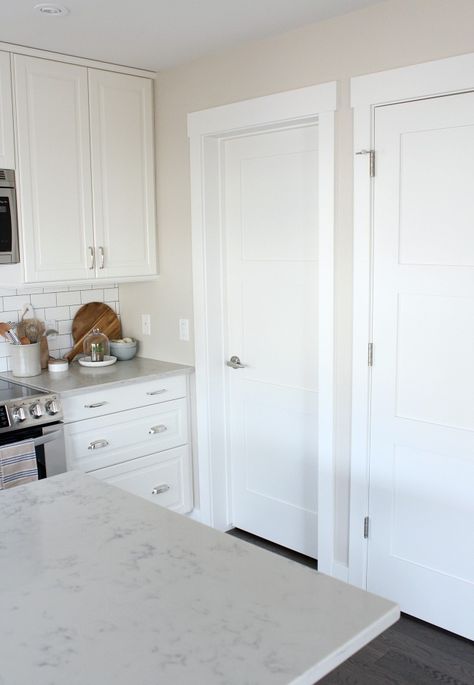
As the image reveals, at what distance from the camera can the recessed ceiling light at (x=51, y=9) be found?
8.43 feet

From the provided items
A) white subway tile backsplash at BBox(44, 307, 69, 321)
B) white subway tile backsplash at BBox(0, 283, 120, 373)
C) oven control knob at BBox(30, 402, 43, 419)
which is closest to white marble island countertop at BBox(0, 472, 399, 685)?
oven control knob at BBox(30, 402, 43, 419)

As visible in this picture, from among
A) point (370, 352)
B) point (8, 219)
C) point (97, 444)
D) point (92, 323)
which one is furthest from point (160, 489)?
point (8, 219)

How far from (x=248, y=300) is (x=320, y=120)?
97 centimetres

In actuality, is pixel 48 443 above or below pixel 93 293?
below

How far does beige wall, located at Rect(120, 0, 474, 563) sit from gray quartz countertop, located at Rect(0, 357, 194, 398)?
0.39 ft

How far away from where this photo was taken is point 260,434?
3.52m

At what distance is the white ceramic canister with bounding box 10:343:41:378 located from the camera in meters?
3.41

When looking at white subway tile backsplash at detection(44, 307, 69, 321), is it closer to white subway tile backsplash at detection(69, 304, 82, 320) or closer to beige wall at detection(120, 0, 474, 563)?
white subway tile backsplash at detection(69, 304, 82, 320)

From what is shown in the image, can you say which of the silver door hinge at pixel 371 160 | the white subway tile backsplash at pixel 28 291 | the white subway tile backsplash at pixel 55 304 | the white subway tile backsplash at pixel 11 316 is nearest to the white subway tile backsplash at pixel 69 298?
the white subway tile backsplash at pixel 55 304

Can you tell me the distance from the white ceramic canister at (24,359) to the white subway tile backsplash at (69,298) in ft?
1.25

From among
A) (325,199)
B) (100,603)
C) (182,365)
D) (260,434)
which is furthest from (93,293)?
(100,603)

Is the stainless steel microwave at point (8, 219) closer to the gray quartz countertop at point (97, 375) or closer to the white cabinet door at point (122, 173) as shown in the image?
the white cabinet door at point (122, 173)

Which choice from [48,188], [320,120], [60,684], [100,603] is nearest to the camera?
[60,684]

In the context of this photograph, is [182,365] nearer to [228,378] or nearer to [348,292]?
[228,378]
